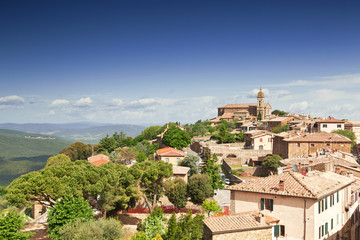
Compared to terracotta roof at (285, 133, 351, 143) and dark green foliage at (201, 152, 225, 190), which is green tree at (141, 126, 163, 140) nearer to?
terracotta roof at (285, 133, 351, 143)

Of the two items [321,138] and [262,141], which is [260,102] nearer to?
[262,141]

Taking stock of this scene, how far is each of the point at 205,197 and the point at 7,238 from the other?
66.7ft

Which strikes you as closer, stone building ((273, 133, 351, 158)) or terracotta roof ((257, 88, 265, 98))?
stone building ((273, 133, 351, 158))

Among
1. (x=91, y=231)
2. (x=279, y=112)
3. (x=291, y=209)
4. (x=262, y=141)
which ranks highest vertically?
(x=279, y=112)

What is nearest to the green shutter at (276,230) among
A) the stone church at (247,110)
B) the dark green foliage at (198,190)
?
the dark green foliage at (198,190)

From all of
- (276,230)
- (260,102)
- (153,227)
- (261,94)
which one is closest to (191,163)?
(153,227)

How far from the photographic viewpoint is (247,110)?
119 m

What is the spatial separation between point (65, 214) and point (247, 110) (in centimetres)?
10472

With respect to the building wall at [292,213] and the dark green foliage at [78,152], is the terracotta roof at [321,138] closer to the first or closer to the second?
the building wall at [292,213]

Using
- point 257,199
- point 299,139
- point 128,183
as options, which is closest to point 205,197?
point 128,183

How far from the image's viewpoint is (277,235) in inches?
648

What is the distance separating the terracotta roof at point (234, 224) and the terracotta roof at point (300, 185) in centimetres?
275

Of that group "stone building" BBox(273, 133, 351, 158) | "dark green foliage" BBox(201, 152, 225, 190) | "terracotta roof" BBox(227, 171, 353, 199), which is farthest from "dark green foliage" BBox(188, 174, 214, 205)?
"stone building" BBox(273, 133, 351, 158)

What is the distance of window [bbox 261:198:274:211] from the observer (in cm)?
1709
